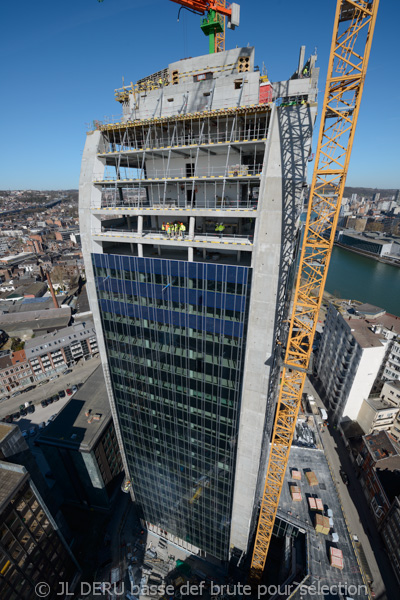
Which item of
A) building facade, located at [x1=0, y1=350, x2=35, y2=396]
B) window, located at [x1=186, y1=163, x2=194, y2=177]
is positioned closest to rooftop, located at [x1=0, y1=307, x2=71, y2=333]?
building facade, located at [x1=0, y1=350, x2=35, y2=396]

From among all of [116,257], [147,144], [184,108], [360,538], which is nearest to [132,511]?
[360,538]

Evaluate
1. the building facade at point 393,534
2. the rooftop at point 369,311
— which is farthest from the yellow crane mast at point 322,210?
the rooftop at point 369,311

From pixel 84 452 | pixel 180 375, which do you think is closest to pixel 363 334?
pixel 180 375

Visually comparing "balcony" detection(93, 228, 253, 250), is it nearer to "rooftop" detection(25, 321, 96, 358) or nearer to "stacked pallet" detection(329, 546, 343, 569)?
"stacked pallet" detection(329, 546, 343, 569)

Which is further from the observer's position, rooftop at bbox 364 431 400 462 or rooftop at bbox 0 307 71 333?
rooftop at bbox 0 307 71 333

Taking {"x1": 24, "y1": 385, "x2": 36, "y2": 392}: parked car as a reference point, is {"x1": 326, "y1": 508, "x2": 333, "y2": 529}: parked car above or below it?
above

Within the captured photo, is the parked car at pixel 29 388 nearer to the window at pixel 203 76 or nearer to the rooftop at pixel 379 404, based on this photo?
the window at pixel 203 76

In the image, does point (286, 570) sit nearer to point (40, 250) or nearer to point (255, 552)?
point (255, 552)
